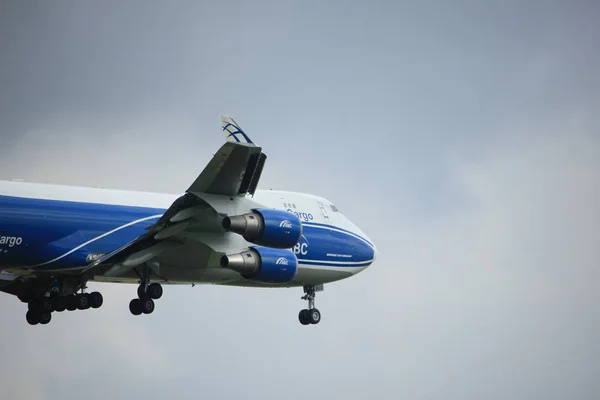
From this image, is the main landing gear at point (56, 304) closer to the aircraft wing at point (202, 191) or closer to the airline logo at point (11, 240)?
the aircraft wing at point (202, 191)

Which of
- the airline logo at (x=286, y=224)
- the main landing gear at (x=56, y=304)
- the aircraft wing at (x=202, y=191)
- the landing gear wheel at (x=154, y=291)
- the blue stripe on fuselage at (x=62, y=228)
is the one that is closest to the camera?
the aircraft wing at (x=202, y=191)

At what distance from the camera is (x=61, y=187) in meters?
34.4

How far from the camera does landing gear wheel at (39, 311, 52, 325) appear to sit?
37.7m

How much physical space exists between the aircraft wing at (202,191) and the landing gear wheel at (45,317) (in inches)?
127

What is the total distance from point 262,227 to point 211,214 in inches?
88.1

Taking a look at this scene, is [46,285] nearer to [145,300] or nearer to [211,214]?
[145,300]

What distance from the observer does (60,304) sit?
37.2m

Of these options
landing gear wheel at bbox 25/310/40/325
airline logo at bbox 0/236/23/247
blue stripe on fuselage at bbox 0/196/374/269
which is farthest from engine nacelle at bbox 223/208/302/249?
landing gear wheel at bbox 25/310/40/325

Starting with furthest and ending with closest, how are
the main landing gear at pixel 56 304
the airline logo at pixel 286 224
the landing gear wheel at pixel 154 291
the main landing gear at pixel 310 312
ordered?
the main landing gear at pixel 310 312 < the main landing gear at pixel 56 304 < the landing gear wheel at pixel 154 291 < the airline logo at pixel 286 224

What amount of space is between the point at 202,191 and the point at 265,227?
198 centimetres

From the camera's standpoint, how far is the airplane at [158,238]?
31750 mm

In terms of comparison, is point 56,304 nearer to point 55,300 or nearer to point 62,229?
point 55,300

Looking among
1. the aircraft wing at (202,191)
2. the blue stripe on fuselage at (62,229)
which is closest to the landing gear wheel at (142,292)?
the aircraft wing at (202,191)

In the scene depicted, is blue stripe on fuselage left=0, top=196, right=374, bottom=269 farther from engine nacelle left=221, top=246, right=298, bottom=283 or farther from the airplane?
engine nacelle left=221, top=246, right=298, bottom=283
